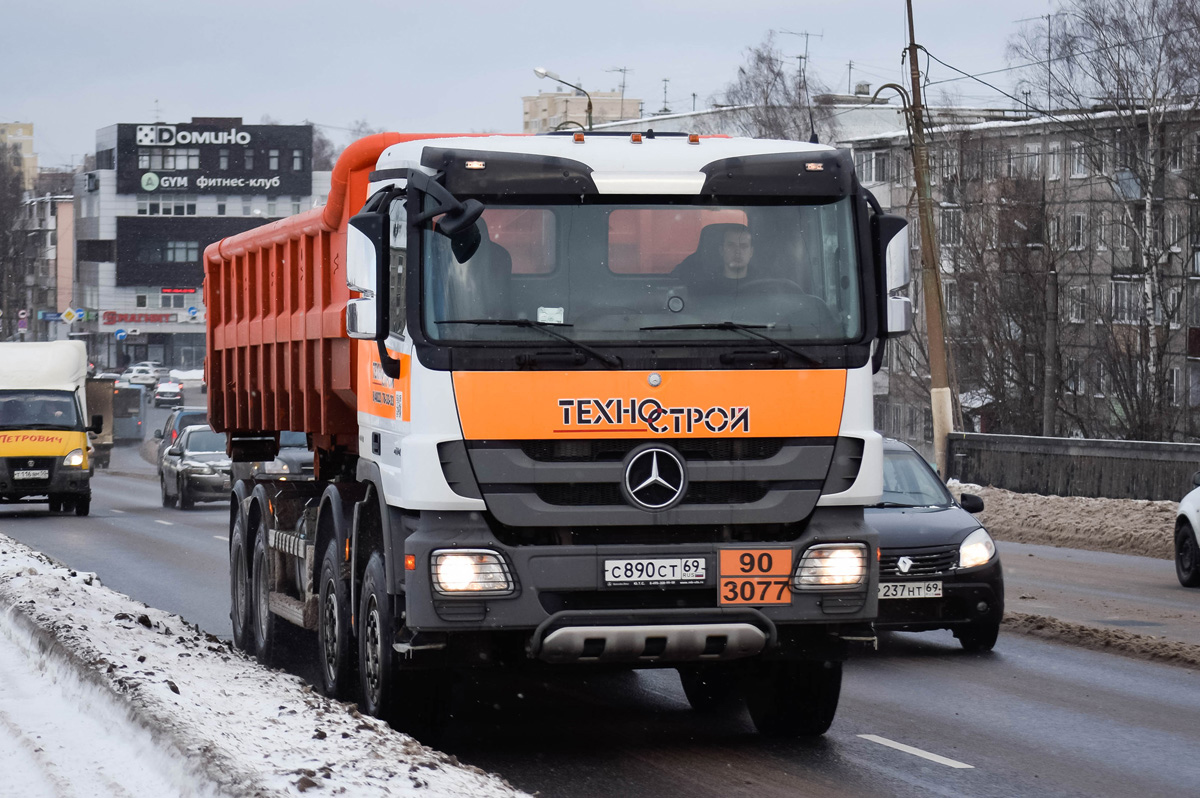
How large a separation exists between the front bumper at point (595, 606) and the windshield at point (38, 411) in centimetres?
Result: 2447

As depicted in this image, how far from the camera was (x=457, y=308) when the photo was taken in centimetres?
791

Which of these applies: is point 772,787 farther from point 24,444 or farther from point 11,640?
point 24,444

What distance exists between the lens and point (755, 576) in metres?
8.01

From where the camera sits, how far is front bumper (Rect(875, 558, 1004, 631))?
12117 millimetres

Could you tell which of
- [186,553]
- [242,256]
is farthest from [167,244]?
[242,256]

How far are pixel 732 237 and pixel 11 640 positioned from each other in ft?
19.9

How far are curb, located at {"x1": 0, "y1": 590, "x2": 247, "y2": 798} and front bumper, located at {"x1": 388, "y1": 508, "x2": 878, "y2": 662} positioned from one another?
117cm

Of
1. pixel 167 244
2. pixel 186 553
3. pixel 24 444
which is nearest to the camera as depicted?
pixel 186 553

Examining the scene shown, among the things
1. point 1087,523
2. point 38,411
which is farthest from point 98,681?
point 38,411

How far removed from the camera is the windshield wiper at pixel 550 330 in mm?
7875

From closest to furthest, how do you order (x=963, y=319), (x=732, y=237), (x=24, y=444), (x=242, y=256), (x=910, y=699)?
(x=732, y=237) < (x=910, y=699) < (x=242, y=256) < (x=24, y=444) < (x=963, y=319)

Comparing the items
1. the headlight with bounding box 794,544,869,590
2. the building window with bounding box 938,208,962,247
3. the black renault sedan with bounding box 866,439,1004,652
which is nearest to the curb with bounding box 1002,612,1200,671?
the black renault sedan with bounding box 866,439,1004,652

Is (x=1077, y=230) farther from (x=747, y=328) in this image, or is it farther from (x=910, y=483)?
(x=747, y=328)

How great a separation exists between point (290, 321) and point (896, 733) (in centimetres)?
462
